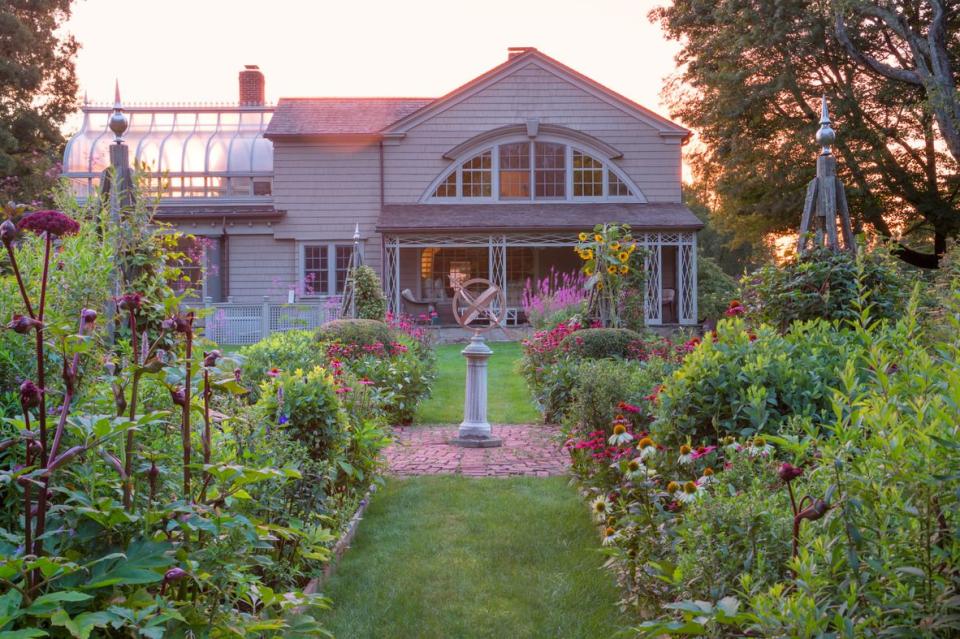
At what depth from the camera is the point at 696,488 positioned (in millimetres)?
4051

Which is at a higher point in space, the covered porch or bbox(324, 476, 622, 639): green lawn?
the covered porch

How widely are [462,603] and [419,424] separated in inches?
252

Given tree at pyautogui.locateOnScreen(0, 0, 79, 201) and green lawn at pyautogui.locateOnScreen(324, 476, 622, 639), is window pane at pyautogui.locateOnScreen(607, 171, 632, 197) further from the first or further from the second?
green lawn at pyautogui.locateOnScreen(324, 476, 622, 639)

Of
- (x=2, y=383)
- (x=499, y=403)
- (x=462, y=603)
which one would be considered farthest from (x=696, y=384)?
(x=499, y=403)

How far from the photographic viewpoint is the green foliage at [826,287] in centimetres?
769

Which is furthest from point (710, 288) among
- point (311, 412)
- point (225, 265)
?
point (311, 412)

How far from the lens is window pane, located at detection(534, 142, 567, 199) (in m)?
26.0

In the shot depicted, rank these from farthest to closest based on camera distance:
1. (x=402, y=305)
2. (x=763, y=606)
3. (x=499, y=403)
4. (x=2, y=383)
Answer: (x=402, y=305) < (x=499, y=403) < (x=2, y=383) < (x=763, y=606)

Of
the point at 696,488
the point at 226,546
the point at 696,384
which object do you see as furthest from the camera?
the point at 696,384

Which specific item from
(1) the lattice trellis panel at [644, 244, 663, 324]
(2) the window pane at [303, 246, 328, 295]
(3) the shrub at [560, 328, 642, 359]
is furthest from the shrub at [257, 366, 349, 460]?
(2) the window pane at [303, 246, 328, 295]

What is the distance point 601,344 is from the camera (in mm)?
11539

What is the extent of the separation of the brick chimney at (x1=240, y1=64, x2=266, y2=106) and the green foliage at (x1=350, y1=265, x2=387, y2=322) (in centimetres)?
1465

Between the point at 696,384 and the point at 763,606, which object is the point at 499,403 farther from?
the point at 763,606

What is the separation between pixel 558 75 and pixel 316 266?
8.76 m
